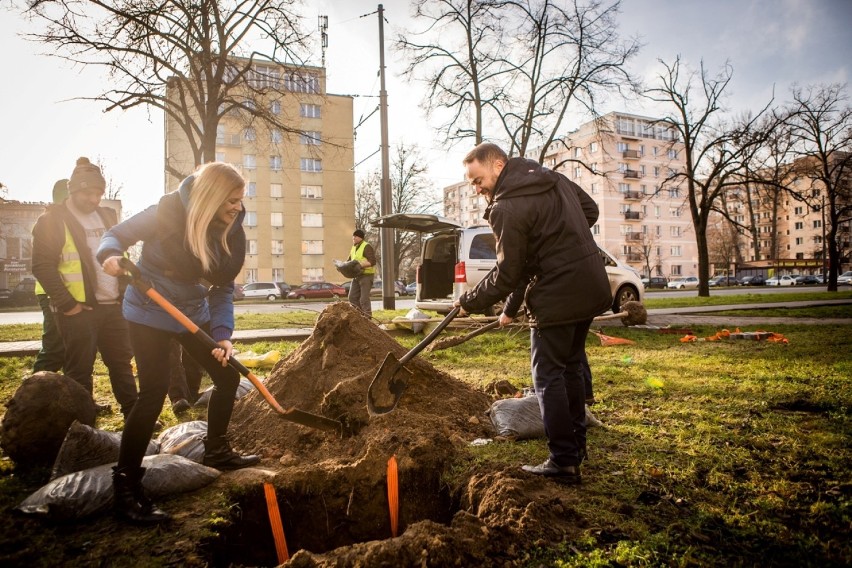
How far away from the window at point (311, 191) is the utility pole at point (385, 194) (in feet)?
96.7

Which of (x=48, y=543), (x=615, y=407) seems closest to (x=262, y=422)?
(x=48, y=543)

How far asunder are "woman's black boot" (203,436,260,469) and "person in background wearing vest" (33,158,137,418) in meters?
1.15

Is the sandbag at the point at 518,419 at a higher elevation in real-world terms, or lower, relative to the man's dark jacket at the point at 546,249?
lower

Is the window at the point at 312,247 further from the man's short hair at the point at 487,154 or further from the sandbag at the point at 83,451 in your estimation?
the man's short hair at the point at 487,154

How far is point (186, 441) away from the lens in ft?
10.2

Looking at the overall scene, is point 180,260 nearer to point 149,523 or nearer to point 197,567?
point 149,523

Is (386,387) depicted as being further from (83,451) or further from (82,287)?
(82,287)

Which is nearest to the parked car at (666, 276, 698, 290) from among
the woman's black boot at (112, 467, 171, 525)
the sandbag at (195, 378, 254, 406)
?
the sandbag at (195, 378, 254, 406)

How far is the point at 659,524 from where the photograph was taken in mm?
2201

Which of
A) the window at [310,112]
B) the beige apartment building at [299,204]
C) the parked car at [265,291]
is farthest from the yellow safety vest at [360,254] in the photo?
the window at [310,112]

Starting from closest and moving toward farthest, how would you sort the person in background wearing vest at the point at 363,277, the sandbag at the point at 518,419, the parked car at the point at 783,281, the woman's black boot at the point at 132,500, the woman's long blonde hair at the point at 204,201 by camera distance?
1. the woman's black boot at the point at 132,500
2. the woman's long blonde hair at the point at 204,201
3. the sandbag at the point at 518,419
4. the person in background wearing vest at the point at 363,277
5. the parked car at the point at 783,281

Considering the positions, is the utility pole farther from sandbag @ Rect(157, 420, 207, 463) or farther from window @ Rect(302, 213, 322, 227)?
window @ Rect(302, 213, 322, 227)

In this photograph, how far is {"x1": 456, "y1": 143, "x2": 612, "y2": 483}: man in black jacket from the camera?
271 cm

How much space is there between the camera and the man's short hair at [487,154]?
2932 millimetres
